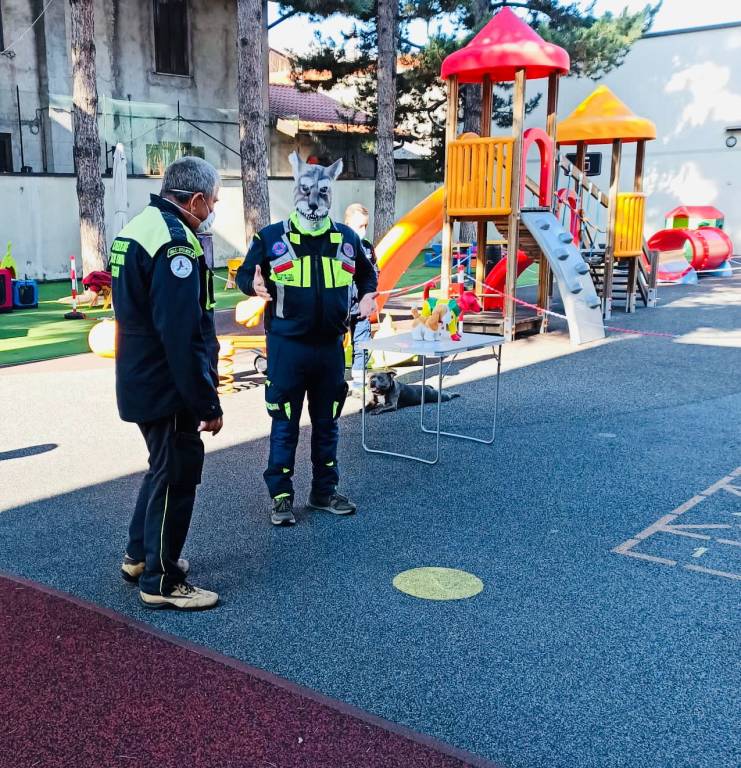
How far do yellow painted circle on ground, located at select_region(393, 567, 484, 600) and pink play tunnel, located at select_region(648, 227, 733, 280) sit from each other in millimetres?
17469

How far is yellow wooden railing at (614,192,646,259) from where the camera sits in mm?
14305

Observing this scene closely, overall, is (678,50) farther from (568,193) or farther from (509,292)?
(509,292)

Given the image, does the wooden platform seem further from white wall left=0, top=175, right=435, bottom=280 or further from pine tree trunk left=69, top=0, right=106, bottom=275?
white wall left=0, top=175, right=435, bottom=280

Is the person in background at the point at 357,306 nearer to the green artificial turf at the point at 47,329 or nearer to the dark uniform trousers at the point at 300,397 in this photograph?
the dark uniform trousers at the point at 300,397

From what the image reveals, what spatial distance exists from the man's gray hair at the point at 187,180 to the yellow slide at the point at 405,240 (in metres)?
8.02

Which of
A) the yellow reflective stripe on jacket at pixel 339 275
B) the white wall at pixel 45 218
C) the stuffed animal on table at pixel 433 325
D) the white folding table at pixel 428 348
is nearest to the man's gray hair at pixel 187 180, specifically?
the yellow reflective stripe on jacket at pixel 339 275

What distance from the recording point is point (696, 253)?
20391 mm

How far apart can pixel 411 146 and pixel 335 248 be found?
30957 millimetres

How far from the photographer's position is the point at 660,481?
5656 mm

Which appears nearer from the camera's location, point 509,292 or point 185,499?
point 185,499

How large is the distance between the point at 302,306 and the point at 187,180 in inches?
49.5

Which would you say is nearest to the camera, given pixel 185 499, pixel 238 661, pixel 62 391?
pixel 238 661

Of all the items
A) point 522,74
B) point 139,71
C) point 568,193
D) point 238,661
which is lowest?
point 238,661

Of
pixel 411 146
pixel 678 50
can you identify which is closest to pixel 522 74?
pixel 678 50
